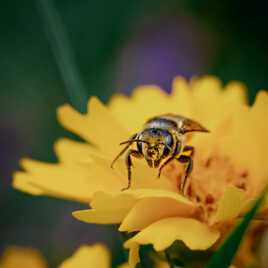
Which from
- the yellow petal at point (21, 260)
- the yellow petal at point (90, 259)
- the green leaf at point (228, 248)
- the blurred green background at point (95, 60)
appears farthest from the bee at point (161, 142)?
the blurred green background at point (95, 60)

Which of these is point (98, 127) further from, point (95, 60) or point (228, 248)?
point (95, 60)

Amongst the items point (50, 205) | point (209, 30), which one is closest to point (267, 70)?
point (209, 30)

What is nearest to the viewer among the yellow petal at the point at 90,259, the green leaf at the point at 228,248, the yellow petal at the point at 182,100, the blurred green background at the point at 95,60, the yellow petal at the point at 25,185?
the green leaf at the point at 228,248

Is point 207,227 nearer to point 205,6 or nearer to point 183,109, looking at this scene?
point 183,109

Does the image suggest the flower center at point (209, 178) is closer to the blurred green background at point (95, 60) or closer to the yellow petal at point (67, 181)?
the yellow petal at point (67, 181)

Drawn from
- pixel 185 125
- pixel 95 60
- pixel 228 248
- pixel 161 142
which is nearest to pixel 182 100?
pixel 185 125
